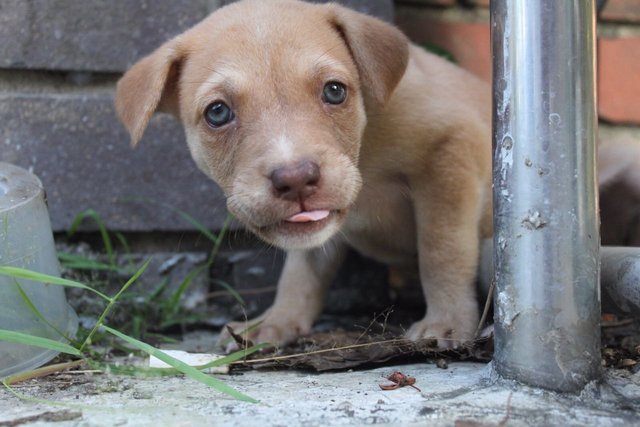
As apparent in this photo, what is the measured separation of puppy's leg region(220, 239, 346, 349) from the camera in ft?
8.55

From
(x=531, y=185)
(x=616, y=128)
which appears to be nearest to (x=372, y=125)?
(x=531, y=185)

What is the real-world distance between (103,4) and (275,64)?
1.08 meters

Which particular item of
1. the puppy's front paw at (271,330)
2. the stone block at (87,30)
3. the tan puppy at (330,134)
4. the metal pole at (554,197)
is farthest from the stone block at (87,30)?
the metal pole at (554,197)

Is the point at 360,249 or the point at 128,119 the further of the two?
the point at 360,249

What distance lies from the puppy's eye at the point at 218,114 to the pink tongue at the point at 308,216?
40 cm

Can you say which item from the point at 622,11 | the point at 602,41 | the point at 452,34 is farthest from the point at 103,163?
the point at 622,11

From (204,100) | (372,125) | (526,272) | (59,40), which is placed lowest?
(526,272)

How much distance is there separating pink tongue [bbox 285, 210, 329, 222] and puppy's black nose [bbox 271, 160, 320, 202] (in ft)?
0.20

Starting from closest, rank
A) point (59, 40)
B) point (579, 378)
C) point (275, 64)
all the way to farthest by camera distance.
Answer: point (579, 378), point (275, 64), point (59, 40)

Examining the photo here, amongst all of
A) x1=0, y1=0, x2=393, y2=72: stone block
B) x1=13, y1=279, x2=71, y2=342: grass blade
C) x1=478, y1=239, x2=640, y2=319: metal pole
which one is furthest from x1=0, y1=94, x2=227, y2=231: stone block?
x1=478, y1=239, x2=640, y2=319: metal pole

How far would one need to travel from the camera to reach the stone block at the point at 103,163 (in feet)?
8.92

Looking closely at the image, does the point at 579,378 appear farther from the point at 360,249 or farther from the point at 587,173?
the point at 360,249

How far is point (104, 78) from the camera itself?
2.82 metres

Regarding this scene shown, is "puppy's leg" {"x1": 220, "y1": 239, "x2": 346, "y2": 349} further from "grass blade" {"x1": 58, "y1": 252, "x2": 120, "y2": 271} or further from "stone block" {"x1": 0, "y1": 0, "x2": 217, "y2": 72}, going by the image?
"stone block" {"x1": 0, "y1": 0, "x2": 217, "y2": 72}
